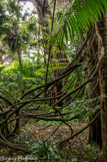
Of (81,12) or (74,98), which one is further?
(74,98)

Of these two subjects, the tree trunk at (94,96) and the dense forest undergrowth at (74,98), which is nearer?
the dense forest undergrowth at (74,98)

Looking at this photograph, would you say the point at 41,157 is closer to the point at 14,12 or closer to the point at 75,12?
the point at 75,12

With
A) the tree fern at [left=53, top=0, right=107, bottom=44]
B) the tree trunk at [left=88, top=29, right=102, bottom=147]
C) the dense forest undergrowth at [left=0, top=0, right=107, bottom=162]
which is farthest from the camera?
the tree trunk at [left=88, top=29, right=102, bottom=147]

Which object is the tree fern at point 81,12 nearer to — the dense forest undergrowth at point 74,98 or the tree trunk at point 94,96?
the dense forest undergrowth at point 74,98

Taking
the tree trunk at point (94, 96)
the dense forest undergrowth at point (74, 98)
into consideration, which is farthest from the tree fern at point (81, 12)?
the tree trunk at point (94, 96)

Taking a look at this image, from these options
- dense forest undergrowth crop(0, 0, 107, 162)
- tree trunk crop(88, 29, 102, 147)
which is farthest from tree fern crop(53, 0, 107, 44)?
tree trunk crop(88, 29, 102, 147)

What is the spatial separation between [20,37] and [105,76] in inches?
388

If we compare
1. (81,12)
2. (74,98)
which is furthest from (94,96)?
(81,12)

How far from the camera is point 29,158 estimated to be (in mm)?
1802

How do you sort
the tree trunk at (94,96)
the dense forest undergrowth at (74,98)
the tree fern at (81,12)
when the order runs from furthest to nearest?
the tree trunk at (94,96)
the dense forest undergrowth at (74,98)
the tree fern at (81,12)

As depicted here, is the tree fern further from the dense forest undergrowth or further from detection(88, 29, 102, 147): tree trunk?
detection(88, 29, 102, 147): tree trunk

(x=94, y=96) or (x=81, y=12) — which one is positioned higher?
(x=81, y=12)

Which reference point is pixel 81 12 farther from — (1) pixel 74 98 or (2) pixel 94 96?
(2) pixel 94 96

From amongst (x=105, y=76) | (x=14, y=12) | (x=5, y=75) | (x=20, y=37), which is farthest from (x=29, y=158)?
(x=14, y=12)
